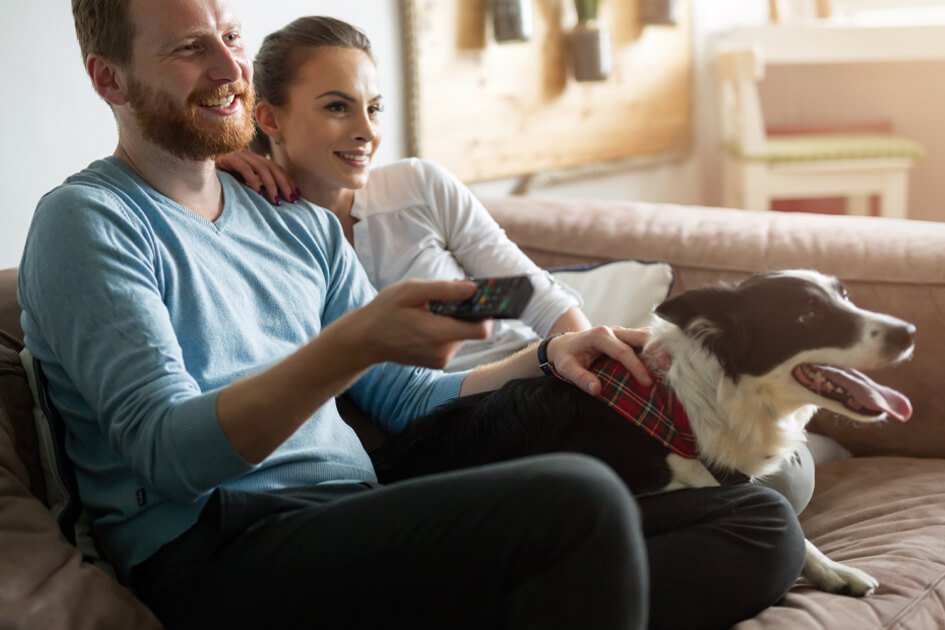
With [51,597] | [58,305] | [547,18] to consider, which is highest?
[547,18]

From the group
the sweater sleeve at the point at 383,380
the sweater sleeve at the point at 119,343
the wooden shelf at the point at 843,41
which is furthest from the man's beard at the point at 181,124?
the wooden shelf at the point at 843,41

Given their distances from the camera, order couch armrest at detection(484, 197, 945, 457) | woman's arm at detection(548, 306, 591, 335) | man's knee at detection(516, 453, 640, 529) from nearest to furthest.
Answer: man's knee at detection(516, 453, 640, 529), woman's arm at detection(548, 306, 591, 335), couch armrest at detection(484, 197, 945, 457)

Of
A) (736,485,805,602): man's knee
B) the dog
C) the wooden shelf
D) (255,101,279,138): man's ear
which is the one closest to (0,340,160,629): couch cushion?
the dog

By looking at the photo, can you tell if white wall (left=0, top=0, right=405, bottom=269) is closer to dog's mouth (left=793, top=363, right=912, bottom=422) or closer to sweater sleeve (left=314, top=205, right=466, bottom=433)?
sweater sleeve (left=314, top=205, right=466, bottom=433)

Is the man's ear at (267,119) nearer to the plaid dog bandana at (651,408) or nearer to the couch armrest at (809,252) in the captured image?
the couch armrest at (809,252)

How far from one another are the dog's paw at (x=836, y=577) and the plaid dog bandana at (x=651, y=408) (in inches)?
8.6

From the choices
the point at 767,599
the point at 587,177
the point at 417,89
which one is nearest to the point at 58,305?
the point at 767,599

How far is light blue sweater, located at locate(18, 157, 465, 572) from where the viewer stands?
1.14 m

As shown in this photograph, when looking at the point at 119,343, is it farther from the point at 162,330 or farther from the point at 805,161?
the point at 805,161

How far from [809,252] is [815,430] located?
1.15ft

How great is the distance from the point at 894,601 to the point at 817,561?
11cm

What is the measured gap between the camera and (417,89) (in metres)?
2.93

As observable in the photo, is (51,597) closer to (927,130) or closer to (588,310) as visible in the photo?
(588,310)

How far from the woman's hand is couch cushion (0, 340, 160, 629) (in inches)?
20.8
